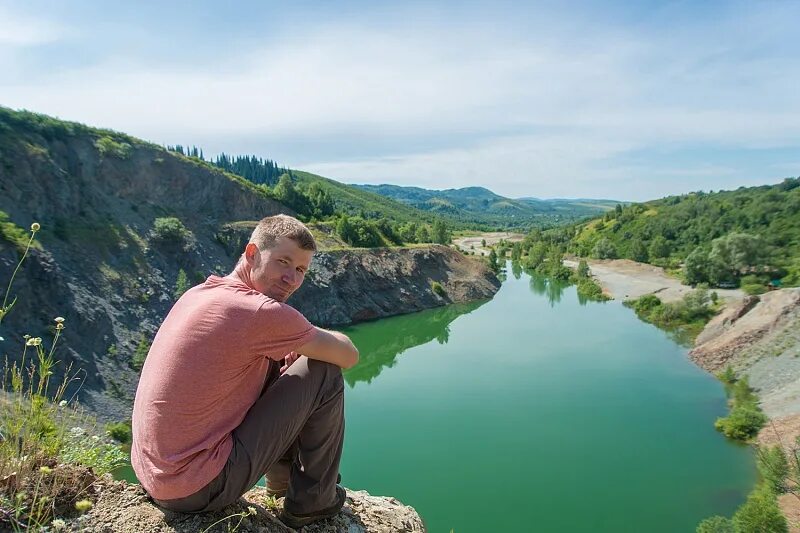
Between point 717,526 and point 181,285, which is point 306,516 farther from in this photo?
point 181,285

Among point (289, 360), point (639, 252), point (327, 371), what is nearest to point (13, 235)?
point (289, 360)

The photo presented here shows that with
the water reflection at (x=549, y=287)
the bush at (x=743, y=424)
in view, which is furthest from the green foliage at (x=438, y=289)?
the bush at (x=743, y=424)

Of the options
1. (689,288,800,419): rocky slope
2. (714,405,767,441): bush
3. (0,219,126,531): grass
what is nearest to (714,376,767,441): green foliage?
(714,405,767,441): bush

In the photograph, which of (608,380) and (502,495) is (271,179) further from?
(502,495)

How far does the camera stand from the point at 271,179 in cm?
11969

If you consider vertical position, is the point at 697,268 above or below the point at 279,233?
below

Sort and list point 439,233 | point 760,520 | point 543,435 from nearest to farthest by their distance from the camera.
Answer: point 760,520 → point 543,435 → point 439,233

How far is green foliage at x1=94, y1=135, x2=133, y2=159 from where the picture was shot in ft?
119

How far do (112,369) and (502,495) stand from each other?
17.6 m

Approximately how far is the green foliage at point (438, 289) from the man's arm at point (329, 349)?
45015 millimetres

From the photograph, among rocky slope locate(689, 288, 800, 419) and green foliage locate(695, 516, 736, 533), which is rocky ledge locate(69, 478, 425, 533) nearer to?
green foliage locate(695, 516, 736, 533)

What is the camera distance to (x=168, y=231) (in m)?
33.8

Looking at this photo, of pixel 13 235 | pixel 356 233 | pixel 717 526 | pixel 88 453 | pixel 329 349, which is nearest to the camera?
pixel 329 349

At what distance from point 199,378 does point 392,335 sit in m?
36.0
